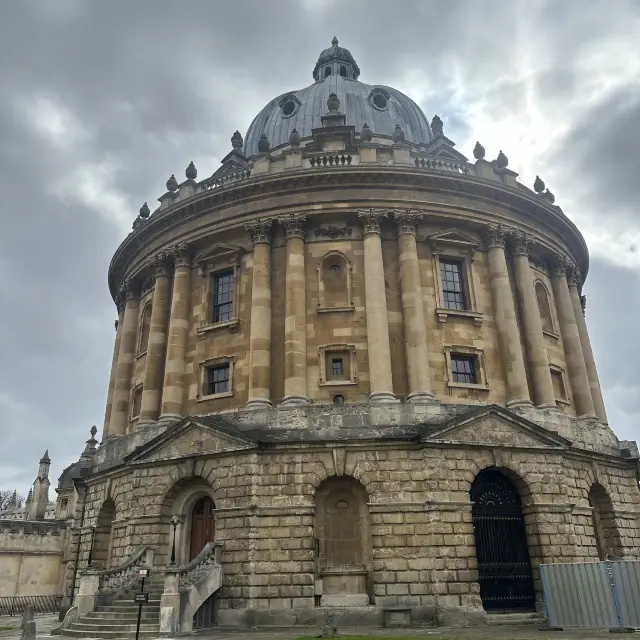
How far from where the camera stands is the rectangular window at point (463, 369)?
2548cm

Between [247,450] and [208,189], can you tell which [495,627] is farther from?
[208,189]

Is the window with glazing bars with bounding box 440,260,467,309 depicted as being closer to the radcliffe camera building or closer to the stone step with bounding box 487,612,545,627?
the radcliffe camera building

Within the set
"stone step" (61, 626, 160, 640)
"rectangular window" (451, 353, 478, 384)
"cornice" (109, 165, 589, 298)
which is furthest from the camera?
"cornice" (109, 165, 589, 298)

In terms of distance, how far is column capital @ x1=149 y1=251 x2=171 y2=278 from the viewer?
97.8 ft

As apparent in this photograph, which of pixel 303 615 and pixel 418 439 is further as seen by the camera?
pixel 418 439

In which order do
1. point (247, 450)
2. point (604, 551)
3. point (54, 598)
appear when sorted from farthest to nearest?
point (54, 598), point (604, 551), point (247, 450)

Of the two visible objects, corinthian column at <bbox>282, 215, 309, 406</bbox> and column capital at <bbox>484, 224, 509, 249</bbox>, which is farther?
column capital at <bbox>484, 224, 509, 249</bbox>

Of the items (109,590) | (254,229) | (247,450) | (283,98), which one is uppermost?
(283,98)

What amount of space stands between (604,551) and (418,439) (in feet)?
34.7

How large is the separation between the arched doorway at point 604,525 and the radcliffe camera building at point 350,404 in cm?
9

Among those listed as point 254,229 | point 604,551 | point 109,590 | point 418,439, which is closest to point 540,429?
point 418,439

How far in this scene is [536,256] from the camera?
100 feet

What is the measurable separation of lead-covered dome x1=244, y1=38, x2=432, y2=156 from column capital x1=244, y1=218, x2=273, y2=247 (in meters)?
12.4

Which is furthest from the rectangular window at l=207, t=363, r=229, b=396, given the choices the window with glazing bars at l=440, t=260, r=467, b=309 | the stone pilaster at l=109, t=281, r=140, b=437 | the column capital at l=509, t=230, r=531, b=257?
the column capital at l=509, t=230, r=531, b=257
